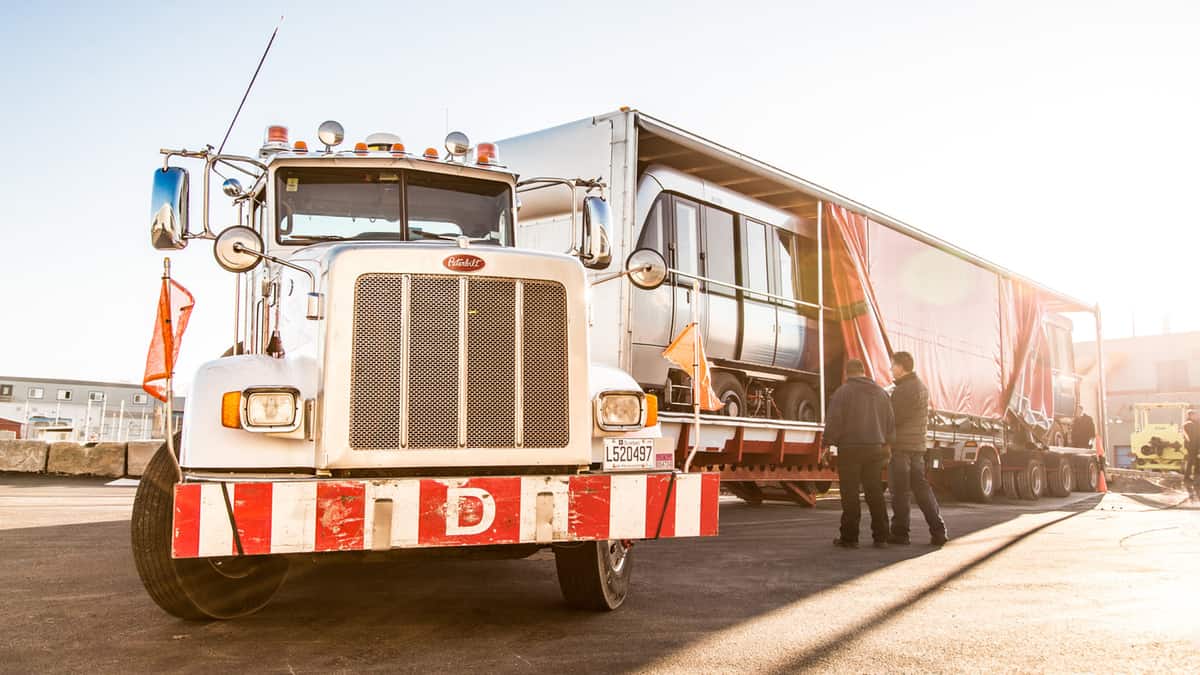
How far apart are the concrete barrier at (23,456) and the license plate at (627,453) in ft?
57.9

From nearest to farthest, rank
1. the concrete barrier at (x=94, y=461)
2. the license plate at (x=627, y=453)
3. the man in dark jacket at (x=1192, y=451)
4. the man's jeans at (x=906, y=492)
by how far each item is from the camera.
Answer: the license plate at (x=627, y=453)
the man's jeans at (x=906, y=492)
the concrete barrier at (x=94, y=461)
the man in dark jacket at (x=1192, y=451)

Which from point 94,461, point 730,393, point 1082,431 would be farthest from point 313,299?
point 1082,431

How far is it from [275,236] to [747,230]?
607 cm

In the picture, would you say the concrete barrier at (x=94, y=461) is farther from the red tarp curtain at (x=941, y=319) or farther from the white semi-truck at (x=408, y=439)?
the white semi-truck at (x=408, y=439)

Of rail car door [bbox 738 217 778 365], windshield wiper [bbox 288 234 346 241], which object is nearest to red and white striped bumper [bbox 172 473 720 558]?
windshield wiper [bbox 288 234 346 241]

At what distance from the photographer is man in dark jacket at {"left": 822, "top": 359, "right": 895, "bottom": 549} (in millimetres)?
8719

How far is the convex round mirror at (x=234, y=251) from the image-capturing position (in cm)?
484

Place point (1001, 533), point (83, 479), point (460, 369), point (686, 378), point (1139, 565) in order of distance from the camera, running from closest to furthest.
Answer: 1. point (460, 369)
2. point (1139, 565)
3. point (686, 378)
4. point (1001, 533)
5. point (83, 479)

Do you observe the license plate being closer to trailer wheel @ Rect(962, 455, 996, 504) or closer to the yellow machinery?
trailer wheel @ Rect(962, 455, 996, 504)

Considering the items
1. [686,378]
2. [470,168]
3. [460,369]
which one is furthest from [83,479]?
[460,369]

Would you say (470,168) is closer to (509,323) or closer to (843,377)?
(509,323)

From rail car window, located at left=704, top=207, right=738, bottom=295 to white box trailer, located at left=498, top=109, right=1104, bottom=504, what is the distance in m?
0.02

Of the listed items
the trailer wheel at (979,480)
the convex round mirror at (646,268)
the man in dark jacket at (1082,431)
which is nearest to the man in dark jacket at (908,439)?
the convex round mirror at (646,268)

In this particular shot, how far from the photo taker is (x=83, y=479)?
18344mm
